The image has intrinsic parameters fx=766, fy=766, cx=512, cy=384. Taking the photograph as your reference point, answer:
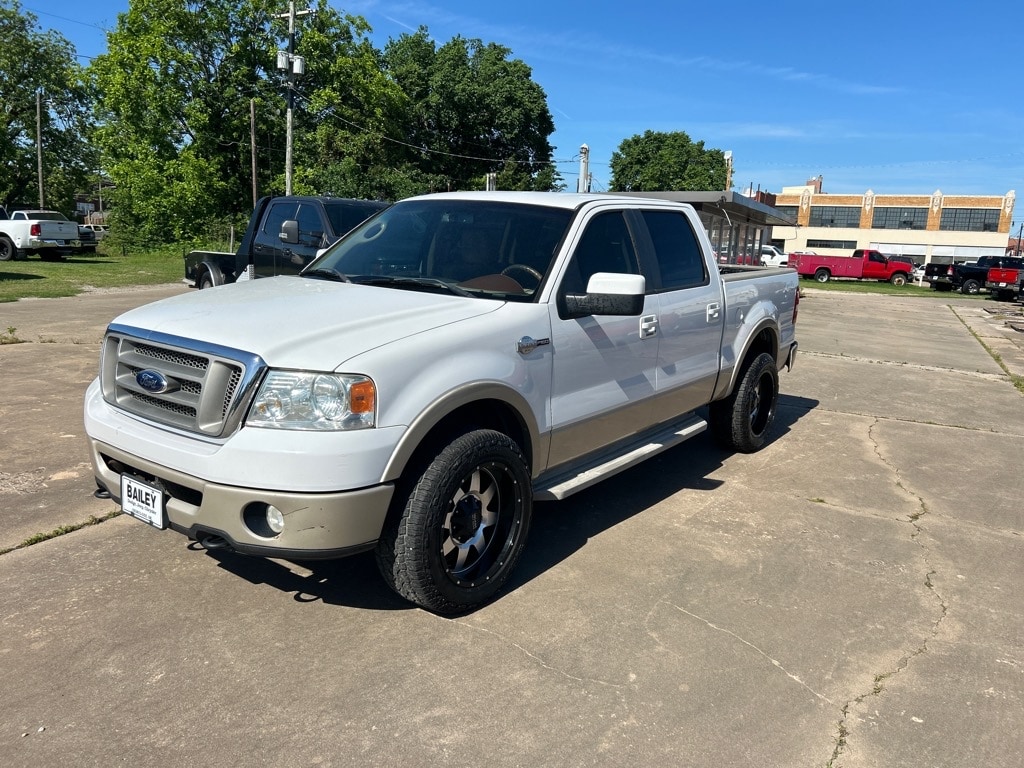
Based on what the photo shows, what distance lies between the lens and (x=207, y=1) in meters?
39.3

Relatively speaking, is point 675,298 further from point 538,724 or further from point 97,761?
point 97,761

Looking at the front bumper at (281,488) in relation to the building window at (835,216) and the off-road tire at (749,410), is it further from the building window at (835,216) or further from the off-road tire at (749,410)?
the building window at (835,216)

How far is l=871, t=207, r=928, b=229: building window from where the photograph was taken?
7862cm

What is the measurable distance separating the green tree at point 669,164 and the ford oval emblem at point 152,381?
70.1m

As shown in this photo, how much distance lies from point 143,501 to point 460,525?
130 centimetres

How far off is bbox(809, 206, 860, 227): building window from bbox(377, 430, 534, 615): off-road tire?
87596 millimetres

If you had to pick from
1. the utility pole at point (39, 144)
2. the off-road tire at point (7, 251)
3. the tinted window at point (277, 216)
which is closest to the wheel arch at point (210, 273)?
the tinted window at point (277, 216)

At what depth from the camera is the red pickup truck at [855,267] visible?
142 feet

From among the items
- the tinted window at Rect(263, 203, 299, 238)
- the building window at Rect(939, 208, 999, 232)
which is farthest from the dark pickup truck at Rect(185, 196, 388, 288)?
the building window at Rect(939, 208, 999, 232)

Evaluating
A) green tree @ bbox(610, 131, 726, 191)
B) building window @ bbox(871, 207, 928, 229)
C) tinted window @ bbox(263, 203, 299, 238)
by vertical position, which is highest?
green tree @ bbox(610, 131, 726, 191)

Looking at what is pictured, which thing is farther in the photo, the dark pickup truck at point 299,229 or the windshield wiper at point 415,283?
the dark pickup truck at point 299,229

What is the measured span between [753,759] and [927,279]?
149 ft

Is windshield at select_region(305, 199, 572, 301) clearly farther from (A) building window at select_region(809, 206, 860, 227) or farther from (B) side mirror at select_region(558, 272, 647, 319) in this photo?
(A) building window at select_region(809, 206, 860, 227)

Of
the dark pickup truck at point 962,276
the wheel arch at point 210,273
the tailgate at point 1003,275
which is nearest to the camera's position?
the wheel arch at point 210,273
